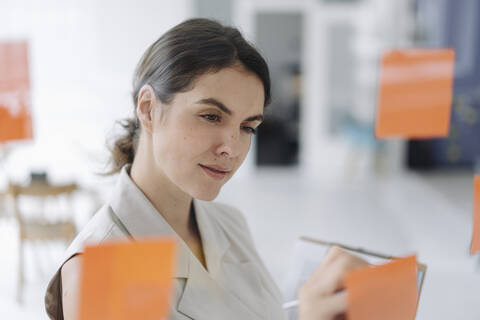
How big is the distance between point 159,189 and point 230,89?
27cm

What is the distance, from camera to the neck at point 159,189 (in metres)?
0.97

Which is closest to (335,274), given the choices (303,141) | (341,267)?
(341,267)

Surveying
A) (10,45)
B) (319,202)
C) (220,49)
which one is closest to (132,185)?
(220,49)

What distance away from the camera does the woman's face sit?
0.82 metres

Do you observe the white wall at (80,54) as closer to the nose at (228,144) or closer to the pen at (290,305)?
the pen at (290,305)

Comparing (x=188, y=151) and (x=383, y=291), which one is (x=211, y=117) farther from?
(x=383, y=291)

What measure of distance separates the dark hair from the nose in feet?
0.34

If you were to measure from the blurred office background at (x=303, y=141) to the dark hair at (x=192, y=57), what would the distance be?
1814 mm

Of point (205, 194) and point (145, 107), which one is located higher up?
point (145, 107)

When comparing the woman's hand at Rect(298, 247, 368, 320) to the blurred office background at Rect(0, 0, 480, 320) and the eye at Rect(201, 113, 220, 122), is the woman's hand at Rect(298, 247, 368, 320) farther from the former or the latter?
the blurred office background at Rect(0, 0, 480, 320)

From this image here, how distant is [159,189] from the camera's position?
98 centimetres

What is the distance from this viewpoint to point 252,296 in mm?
1023

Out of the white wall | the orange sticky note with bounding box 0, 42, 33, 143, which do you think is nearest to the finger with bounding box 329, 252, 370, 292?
the orange sticky note with bounding box 0, 42, 33, 143

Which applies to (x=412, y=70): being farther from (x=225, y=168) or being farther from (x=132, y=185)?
(x=132, y=185)
